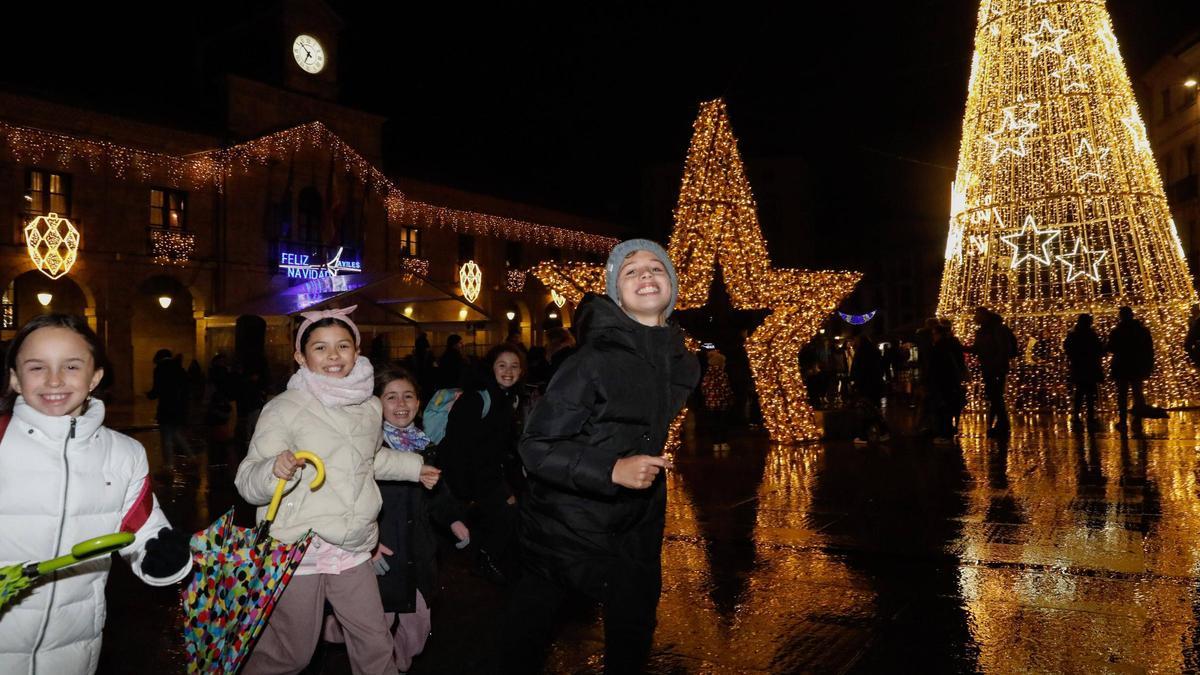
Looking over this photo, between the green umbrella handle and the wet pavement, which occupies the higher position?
the green umbrella handle

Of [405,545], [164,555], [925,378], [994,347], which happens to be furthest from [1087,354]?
[164,555]

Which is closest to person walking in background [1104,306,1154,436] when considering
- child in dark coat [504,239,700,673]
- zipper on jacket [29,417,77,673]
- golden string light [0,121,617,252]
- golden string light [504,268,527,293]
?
child in dark coat [504,239,700,673]

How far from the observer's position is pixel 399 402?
4.54m

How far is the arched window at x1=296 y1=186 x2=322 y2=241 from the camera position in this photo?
94.1ft

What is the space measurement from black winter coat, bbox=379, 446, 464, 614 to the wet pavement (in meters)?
0.40

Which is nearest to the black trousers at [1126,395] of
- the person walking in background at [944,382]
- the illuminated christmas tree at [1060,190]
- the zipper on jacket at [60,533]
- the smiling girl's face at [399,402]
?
the person walking in background at [944,382]

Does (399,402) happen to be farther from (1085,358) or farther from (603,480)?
(1085,358)

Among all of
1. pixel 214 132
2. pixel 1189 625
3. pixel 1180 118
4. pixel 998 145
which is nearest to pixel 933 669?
pixel 1189 625

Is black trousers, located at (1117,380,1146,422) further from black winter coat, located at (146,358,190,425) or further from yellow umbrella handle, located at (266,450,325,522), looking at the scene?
black winter coat, located at (146,358,190,425)

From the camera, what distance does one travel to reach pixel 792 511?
7.16 metres

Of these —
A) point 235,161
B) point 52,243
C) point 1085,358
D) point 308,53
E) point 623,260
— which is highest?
point 308,53

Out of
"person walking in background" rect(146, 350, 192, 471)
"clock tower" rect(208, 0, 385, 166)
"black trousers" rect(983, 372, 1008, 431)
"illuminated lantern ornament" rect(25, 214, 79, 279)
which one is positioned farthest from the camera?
"clock tower" rect(208, 0, 385, 166)

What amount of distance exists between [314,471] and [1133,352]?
1165 cm

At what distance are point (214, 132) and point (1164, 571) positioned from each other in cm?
2650
